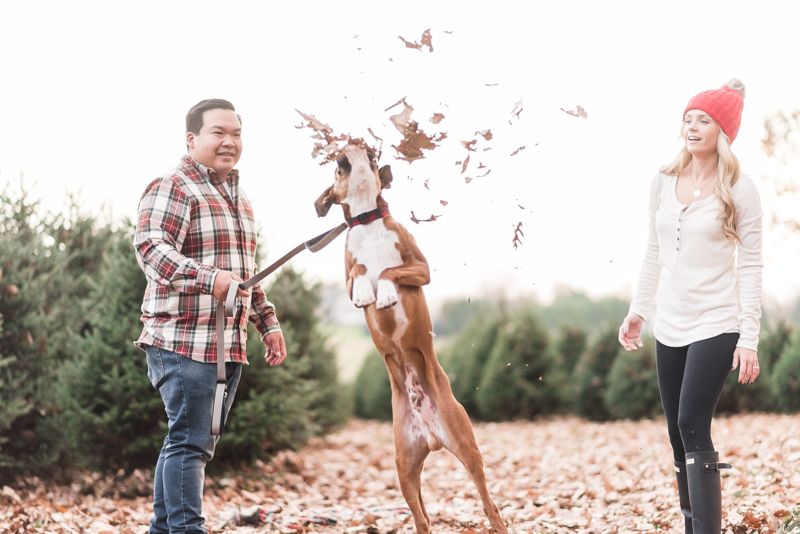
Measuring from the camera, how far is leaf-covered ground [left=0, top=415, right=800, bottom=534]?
449 centimetres

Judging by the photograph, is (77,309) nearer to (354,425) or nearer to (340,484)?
(340,484)

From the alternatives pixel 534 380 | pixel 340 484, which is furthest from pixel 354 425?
pixel 340 484

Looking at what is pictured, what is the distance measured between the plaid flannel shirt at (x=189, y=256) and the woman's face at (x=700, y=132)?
2.33 meters

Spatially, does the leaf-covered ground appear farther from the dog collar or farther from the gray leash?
the dog collar

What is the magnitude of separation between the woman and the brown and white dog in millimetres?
1017

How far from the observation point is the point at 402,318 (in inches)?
124

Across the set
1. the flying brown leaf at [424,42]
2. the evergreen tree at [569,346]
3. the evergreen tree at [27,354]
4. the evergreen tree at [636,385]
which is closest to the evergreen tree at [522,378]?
the evergreen tree at [569,346]

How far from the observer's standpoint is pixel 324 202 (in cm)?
342

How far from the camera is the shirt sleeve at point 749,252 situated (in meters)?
2.97

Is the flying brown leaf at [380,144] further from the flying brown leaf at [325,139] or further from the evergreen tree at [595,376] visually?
the evergreen tree at [595,376]

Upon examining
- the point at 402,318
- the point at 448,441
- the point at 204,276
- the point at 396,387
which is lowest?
the point at 448,441

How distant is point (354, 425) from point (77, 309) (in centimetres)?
750

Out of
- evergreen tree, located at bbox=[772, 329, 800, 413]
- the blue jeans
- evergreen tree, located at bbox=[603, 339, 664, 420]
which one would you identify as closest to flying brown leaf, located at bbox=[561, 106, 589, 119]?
the blue jeans

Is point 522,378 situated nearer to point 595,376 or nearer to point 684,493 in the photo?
point 595,376
